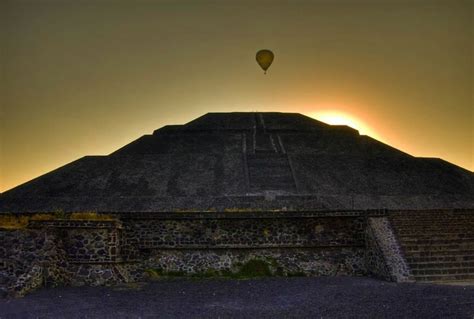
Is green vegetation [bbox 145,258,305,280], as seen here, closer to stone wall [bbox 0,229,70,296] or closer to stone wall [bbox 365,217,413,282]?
stone wall [bbox 365,217,413,282]

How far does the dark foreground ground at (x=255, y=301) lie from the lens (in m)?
10.6

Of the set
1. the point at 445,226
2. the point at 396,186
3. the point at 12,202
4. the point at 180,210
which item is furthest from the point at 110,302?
the point at 396,186

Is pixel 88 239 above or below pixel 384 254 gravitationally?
above

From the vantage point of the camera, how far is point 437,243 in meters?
16.9

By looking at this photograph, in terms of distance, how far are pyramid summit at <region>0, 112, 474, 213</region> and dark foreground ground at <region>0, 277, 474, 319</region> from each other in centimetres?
419

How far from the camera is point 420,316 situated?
991 centimetres

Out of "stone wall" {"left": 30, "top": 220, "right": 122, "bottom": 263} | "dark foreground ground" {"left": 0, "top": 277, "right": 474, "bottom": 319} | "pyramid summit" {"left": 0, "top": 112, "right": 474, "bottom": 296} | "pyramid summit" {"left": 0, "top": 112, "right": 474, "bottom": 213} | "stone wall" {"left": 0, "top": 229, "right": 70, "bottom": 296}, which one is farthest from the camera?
"pyramid summit" {"left": 0, "top": 112, "right": 474, "bottom": 213}

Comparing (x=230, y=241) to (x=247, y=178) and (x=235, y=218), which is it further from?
(x=247, y=178)

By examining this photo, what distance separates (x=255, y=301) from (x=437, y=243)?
756 centimetres

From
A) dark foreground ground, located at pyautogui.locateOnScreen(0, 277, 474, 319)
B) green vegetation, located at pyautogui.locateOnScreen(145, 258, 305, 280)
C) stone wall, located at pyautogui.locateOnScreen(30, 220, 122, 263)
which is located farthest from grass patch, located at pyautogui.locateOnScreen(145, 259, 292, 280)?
stone wall, located at pyautogui.locateOnScreen(30, 220, 122, 263)

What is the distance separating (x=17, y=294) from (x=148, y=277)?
183 inches

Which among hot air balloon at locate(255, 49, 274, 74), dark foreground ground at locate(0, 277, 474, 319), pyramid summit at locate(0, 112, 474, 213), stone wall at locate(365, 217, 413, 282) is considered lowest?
dark foreground ground at locate(0, 277, 474, 319)

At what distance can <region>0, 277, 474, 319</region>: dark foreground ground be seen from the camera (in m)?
10.6

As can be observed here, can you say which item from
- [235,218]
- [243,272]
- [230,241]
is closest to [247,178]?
[235,218]
